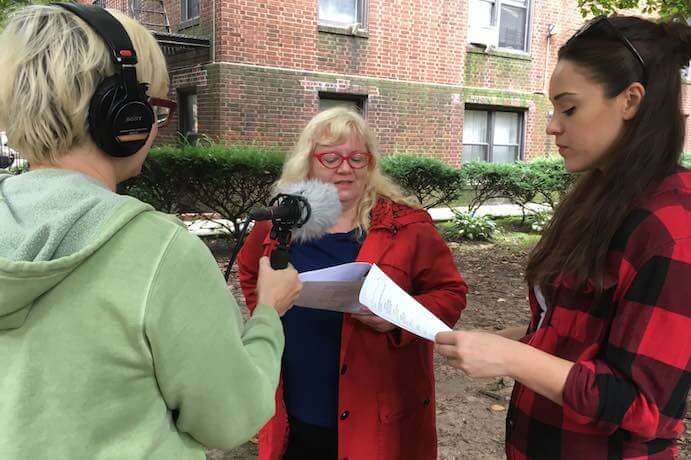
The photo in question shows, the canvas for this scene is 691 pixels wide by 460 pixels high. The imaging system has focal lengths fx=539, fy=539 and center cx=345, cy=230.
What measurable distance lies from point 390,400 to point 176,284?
1318 mm

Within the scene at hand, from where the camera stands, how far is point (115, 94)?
104 cm

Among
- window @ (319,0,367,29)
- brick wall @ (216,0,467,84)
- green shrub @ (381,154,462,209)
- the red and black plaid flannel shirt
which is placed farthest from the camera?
window @ (319,0,367,29)

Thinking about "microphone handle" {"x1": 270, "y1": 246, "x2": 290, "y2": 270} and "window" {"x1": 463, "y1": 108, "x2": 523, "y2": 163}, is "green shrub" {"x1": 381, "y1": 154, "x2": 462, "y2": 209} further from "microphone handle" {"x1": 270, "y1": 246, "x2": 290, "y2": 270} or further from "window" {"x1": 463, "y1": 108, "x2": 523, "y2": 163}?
"microphone handle" {"x1": 270, "y1": 246, "x2": 290, "y2": 270}

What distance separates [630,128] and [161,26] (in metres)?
11.9

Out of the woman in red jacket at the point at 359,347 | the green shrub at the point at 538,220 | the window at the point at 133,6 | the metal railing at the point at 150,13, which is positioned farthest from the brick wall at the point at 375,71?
the woman in red jacket at the point at 359,347

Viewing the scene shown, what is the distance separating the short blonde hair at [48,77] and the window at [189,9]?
35.2 ft

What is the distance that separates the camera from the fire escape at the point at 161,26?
32.9 feet

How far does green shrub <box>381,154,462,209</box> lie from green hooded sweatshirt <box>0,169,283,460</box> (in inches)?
320

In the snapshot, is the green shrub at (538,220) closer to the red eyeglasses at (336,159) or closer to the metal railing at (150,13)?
the metal railing at (150,13)

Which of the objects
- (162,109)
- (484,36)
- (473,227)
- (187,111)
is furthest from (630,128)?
(484,36)

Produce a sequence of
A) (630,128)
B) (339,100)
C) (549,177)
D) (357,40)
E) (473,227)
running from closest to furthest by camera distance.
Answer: (630,128) → (473,227) → (549,177) → (357,40) → (339,100)

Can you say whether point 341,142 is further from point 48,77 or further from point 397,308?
point 48,77

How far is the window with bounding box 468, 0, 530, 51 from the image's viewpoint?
1286cm

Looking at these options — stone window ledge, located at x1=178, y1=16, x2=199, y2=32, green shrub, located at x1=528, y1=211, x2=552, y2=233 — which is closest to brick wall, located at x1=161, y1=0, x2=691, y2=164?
stone window ledge, located at x1=178, y1=16, x2=199, y2=32
